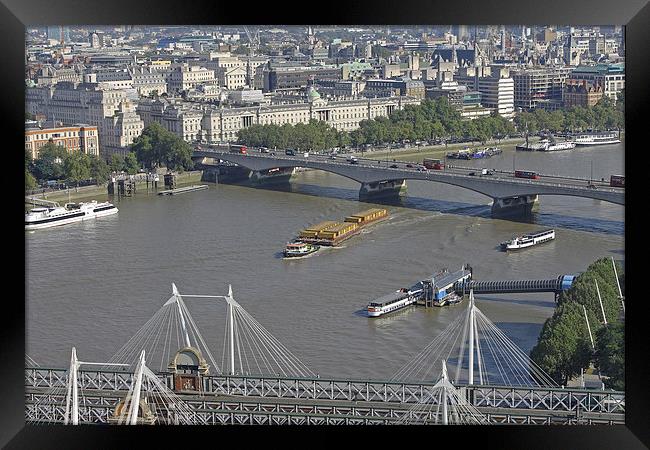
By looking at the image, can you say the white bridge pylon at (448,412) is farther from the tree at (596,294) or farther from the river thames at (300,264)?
the tree at (596,294)

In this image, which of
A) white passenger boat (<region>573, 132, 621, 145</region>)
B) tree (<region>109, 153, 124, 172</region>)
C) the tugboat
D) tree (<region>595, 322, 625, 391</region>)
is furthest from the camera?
white passenger boat (<region>573, 132, 621, 145</region>)

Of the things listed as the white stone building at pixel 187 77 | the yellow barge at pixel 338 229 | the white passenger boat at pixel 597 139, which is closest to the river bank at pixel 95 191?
the yellow barge at pixel 338 229

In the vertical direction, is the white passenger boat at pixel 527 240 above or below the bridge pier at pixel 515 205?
below

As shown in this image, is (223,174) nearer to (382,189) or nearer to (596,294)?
(382,189)

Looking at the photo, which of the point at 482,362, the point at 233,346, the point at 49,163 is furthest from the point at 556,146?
the point at 233,346

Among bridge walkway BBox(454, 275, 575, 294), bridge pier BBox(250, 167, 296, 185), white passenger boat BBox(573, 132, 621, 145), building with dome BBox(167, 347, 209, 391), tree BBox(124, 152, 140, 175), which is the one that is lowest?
bridge walkway BBox(454, 275, 575, 294)

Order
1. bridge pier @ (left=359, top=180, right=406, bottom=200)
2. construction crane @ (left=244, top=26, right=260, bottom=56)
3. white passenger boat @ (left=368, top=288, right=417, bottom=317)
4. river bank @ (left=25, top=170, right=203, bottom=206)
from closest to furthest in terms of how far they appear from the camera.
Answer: white passenger boat @ (left=368, top=288, right=417, bottom=317), bridge pier @ (left=359, top=180, right=406, bottom=200), river bank @ (left=25, top=170, right=203, bottom=206), construction crane @ (left=244, top=26, right=260, bottom=56)

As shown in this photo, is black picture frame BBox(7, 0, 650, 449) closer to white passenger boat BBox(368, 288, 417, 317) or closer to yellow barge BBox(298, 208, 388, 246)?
white passenger boat BBox(368, 288, 417, 317)

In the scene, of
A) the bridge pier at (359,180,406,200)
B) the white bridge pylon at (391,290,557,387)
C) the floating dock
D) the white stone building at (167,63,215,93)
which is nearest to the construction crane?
the white stone building at (167,63,215,93)
